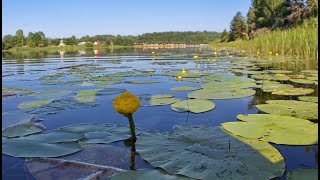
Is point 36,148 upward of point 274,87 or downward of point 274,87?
downward

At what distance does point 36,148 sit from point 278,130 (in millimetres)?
1637

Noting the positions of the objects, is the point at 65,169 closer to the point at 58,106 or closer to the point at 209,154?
the point at 209,154

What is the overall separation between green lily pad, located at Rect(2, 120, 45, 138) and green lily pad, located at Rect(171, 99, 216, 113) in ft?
4.28

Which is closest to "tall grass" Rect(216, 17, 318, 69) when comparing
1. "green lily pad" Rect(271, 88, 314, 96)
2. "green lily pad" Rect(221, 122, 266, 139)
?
"green lily pad" Rect(271, 88, 314, 96)

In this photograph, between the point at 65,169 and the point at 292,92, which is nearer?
the point at 65,169

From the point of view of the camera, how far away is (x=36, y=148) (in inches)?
70.5

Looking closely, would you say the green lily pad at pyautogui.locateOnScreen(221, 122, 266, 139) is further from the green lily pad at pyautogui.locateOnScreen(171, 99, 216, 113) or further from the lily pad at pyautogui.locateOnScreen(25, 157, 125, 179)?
A: the lily pad at pyautogui.locateOnScreen(25, 157, 125, 179)

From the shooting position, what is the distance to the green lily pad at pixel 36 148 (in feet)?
5.69

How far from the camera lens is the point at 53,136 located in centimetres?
201

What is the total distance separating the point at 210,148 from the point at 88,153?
2.48ft

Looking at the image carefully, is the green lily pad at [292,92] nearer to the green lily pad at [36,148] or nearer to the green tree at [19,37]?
the green lily pad at [36,148]

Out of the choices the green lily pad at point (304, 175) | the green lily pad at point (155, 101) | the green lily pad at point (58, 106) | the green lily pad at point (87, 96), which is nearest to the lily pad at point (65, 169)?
the green lily pad at point (304, 175)

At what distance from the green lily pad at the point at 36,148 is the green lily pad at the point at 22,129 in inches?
9.0

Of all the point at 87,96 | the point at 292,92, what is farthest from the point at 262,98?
the point at 87,96
